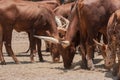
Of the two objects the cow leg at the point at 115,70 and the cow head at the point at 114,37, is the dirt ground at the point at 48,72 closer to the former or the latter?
the cow leg at the point at 115,70

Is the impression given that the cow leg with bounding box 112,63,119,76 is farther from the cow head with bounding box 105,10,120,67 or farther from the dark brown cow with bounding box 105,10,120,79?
the cow head with bounding box 105,10,120,67

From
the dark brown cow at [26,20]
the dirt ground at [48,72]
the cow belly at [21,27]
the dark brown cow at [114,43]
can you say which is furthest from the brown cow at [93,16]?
the cow belly at [21,27]

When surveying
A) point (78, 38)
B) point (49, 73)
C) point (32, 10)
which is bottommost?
point (49, 73)

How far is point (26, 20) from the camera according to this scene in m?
Result: 14.4

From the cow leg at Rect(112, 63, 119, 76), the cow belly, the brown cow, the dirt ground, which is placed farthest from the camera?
the cow belly

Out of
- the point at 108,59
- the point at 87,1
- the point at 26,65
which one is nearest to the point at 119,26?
the point at 108,59

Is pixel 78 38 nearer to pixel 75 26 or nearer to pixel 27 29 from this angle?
pixel 75 26

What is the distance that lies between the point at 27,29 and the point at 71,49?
98.0 inches

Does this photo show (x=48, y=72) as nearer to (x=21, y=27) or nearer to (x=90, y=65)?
(x=90, y=65)

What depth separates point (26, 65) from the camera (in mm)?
13523

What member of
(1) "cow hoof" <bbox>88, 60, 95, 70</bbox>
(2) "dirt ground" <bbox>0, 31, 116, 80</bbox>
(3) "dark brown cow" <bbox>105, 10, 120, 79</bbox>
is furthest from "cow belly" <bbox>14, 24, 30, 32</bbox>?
(3) "dark brown cow" <bbox>105, 10, 120, 79</bbox>

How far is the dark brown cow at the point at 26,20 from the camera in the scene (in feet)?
45.0

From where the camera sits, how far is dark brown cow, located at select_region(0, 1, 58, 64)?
45.0 feet

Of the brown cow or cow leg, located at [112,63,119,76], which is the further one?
the brown cow
